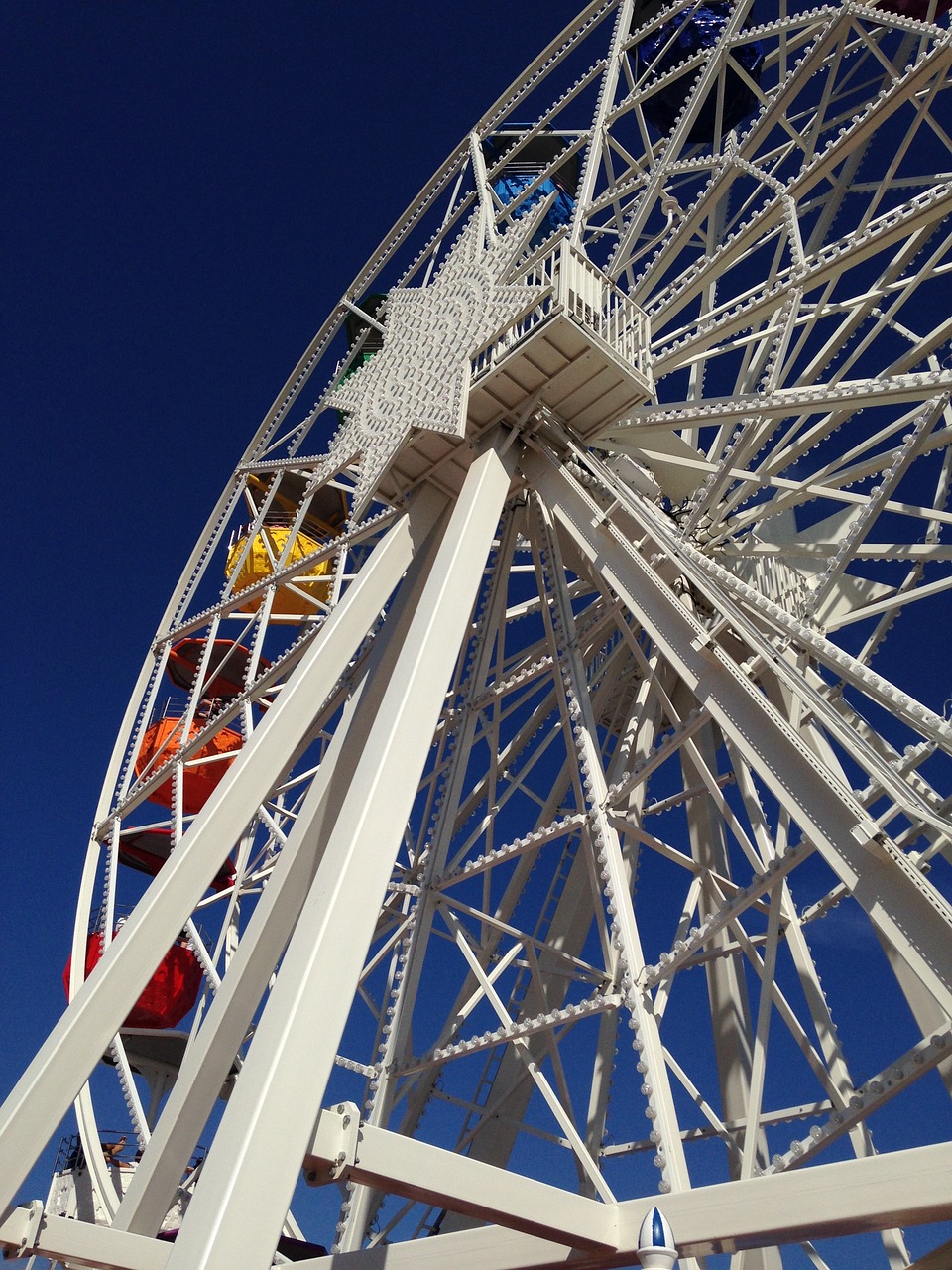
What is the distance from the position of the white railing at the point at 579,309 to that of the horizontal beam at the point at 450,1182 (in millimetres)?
5923

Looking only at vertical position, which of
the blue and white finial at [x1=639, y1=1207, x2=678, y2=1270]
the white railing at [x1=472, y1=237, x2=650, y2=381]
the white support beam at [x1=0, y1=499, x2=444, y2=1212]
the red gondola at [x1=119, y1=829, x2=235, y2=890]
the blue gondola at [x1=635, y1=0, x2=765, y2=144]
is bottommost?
the blue and white finial at [x1=639, y1=1207, x2=678, y2=1270]

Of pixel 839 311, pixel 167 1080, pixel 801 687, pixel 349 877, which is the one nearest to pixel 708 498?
pixel 839 311

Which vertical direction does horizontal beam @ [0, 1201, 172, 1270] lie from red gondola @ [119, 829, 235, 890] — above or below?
below

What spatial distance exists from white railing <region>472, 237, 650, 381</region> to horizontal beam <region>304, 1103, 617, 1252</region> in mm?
5923

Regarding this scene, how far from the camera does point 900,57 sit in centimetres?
1058

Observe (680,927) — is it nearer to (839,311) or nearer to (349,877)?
(349,877)

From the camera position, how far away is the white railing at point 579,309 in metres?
8.03

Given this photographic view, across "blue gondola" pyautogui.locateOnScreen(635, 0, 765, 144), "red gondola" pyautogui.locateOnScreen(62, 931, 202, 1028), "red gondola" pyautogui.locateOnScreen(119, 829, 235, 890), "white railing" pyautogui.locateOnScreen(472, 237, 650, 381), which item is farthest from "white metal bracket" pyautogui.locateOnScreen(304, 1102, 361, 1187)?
"blue gondola" pyautogui.locateOnScreen(635, 0, 765, 144)

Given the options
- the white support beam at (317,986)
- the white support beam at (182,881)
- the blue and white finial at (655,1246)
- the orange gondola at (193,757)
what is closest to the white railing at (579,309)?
the white support beam at (182,881)

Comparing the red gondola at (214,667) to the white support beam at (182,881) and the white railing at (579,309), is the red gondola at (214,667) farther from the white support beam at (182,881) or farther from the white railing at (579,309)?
the white railing at (579,309)

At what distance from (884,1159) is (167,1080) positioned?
1575 cm

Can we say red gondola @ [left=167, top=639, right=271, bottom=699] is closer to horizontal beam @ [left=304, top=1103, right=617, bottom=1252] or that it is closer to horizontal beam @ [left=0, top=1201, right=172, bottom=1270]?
horizontal beam @ [left=0, top=1201, right=172, bottom=1270]

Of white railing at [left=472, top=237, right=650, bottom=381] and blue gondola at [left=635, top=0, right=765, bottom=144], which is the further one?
blue gondola at [left=635, top=0, right=765, bottom=144]

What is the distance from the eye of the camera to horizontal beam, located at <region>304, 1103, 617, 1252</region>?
3.90 m
